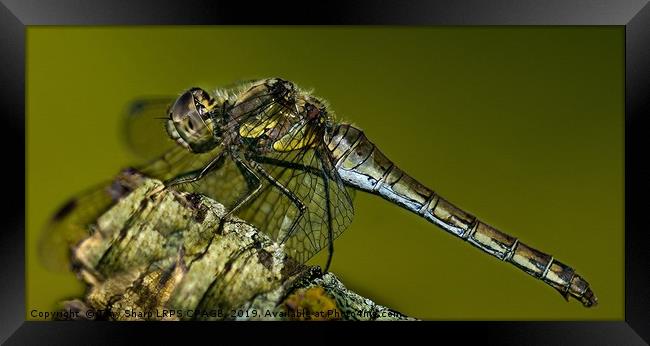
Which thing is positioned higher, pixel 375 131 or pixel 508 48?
pixel 508 48

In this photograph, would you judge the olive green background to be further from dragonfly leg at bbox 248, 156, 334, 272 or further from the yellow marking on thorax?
the yellow marking on thorax

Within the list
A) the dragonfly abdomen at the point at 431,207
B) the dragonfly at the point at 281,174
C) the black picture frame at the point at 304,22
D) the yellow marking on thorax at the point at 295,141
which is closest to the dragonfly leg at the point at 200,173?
the dragonfly at the point at 281,174

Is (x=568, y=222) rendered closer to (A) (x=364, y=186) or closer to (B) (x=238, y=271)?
(A) (x=364, y=186)

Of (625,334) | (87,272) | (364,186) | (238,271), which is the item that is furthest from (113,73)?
(625,334)

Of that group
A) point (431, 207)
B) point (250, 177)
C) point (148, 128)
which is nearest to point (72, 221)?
point (148, 128)

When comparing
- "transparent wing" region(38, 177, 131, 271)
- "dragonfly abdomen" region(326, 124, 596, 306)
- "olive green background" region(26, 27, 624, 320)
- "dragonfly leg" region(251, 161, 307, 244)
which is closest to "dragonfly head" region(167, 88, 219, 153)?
"olive green background" region(26, 27, 624, 320)

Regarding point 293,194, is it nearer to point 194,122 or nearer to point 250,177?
point 250,177

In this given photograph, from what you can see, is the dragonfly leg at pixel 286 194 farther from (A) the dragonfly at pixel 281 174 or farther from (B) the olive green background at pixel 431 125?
(B) the olive green background at pixel 431 125
